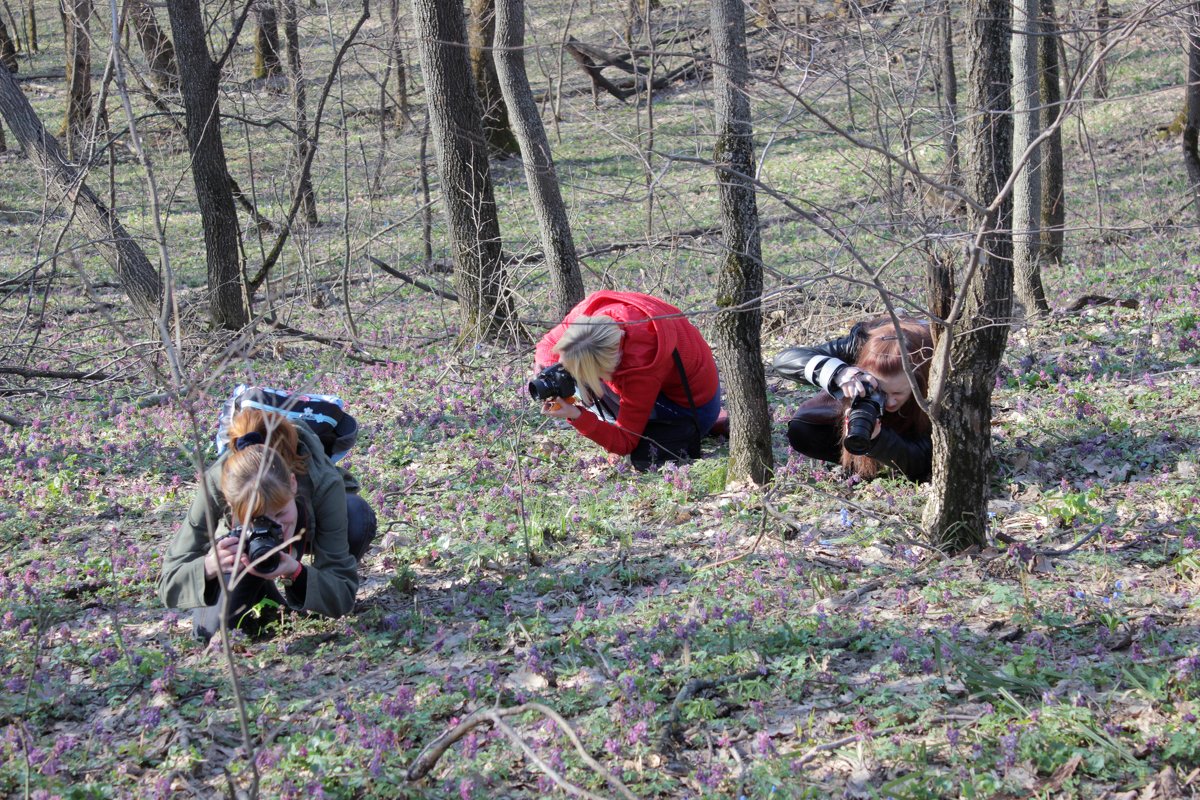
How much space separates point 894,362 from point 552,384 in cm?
195

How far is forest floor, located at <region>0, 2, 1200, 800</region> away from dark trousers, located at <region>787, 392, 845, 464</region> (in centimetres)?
11

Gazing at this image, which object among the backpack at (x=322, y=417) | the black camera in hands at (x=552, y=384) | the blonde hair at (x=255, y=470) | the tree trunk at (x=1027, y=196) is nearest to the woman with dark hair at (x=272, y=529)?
the blonde hair at (x=255, y=470)

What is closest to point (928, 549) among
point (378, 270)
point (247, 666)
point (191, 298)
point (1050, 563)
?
point (1050, 563)

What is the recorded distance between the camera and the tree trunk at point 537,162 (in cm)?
820

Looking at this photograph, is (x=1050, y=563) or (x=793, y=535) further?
(x=793, y=535)

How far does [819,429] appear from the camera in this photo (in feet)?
18.2

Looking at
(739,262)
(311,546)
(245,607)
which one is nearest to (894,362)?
(739,262)

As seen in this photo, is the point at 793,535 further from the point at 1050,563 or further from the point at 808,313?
the point at 808,313

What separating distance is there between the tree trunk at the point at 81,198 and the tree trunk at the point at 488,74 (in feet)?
25.9

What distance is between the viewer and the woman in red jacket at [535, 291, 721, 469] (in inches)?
235

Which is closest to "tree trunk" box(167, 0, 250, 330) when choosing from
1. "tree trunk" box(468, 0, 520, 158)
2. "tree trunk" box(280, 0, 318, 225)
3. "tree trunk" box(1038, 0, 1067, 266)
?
"tree trunk" box(280, 0, 318, 225)

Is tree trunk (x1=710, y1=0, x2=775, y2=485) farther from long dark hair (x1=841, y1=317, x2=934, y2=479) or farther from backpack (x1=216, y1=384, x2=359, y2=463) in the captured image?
backpack (x1=216, y1=384, x2=359, y2=463)

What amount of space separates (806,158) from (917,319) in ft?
46.1

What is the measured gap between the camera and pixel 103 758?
3.43 meters
